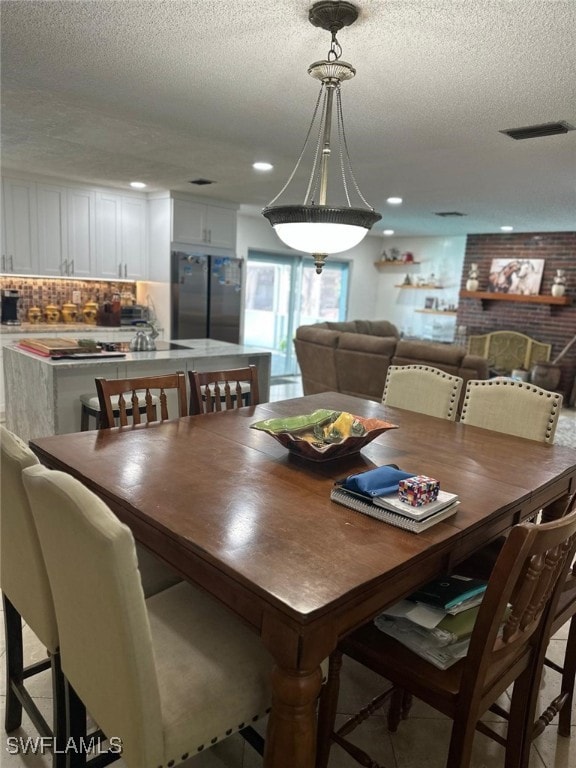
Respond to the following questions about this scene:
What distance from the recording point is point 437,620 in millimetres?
1377

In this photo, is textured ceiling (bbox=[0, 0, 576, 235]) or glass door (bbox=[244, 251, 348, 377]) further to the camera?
glass door (bbox=[244, 251, 348, 377])

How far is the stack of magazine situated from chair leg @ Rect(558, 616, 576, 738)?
552 mm

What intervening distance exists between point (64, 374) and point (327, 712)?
2.59 metres

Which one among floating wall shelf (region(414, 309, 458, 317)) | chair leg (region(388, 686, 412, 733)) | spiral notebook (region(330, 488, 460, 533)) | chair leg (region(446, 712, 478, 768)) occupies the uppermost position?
floating wall shelf (region(414, 309, 458, 317))

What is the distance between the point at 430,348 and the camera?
15.5 feet

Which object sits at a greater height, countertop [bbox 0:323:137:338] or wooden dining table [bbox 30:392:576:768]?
countertop [bbox 0:323:137:338]

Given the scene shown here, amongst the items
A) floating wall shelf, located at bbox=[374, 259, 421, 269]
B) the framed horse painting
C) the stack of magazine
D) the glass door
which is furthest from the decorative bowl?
floating wall shelf, located at bbox=[374, 259, 421, 269]

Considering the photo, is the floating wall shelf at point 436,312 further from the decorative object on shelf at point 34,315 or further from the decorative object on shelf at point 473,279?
the decorative object on shelf at point 34,315

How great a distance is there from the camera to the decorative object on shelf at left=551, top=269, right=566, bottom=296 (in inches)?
286

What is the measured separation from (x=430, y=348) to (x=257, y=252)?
387 cm

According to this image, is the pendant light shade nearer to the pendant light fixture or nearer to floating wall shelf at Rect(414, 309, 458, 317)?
the pendant light fixture

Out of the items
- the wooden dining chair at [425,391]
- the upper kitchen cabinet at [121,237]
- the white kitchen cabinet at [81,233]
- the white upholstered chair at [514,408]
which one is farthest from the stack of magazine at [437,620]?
the upper kitchen cabinet at [121,237]

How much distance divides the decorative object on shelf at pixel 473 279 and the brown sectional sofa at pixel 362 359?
11.2 feet

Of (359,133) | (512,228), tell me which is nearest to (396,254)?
(512,228)
